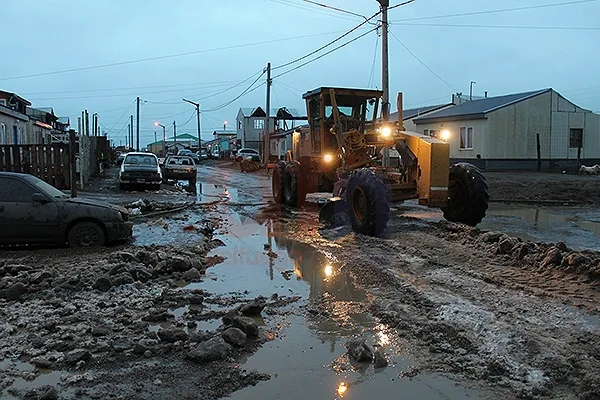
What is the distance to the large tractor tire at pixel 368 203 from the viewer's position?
11461 millimetres

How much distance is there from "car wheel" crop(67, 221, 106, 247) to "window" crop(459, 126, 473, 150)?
27.9 m

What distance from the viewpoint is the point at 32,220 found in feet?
34.1

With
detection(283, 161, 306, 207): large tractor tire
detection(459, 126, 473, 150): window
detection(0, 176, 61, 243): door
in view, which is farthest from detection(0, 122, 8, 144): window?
detection(459, 126, 473, 150): window

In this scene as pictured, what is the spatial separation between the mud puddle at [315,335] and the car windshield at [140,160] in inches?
633

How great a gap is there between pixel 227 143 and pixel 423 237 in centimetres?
9798

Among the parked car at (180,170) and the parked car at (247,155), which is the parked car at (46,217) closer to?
the parked car at (180,170)

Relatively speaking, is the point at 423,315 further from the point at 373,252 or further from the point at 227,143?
the point at 227,143

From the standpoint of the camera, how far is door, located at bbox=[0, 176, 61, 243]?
1033 centimetres

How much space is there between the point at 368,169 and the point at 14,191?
712 cm

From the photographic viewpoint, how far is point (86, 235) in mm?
10734

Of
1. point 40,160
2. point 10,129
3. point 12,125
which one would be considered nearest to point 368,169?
point 40,160

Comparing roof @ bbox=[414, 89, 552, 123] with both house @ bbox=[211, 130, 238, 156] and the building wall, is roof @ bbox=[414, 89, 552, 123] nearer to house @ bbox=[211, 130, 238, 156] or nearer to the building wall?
the building wall

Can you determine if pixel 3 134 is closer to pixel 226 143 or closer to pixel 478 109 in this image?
pixel 478 109

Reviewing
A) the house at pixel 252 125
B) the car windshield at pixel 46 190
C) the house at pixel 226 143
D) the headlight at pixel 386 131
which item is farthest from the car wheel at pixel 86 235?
the house at pixel 252 125
